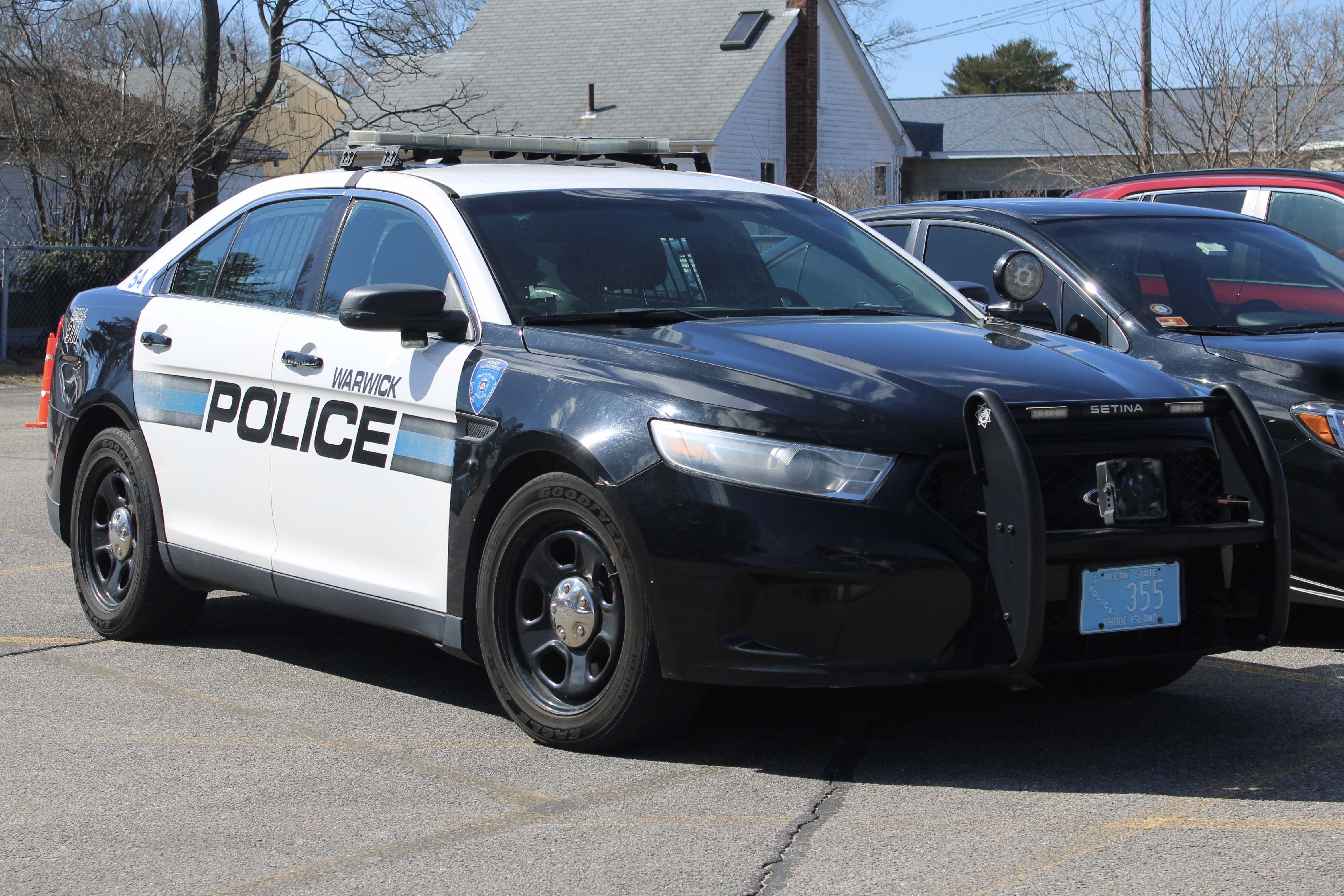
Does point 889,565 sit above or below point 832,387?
below

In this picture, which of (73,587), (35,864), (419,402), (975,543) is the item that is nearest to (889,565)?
(975,543)

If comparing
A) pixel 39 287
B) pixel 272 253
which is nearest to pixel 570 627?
pixel 272 253

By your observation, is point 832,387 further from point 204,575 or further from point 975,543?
point 204,575

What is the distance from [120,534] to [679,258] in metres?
2.61

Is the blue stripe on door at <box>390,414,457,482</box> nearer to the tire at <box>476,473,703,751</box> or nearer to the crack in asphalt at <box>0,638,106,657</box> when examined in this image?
the tire at <box>476,473,703,751</box>

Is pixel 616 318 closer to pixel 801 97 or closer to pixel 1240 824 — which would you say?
pixel 1240 824

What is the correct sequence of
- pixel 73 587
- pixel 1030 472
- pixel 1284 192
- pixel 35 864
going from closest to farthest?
pixel 35 864 → pixel 1030 472 → pixel 73 587 → pixel 1284 192

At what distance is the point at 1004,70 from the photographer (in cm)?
7688

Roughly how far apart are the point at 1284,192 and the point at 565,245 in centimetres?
529

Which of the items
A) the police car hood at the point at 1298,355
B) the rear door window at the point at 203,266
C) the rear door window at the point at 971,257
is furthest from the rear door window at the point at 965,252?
the rear door window at the point at 203,266

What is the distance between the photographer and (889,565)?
402 centimetres

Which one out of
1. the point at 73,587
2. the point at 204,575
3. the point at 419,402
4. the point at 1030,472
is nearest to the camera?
the point at 1030,472

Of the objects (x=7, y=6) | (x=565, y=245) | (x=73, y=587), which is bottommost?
(x=73, y=587)

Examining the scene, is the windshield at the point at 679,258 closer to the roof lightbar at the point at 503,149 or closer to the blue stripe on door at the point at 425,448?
the blue stripe on door at the point at 425,448
